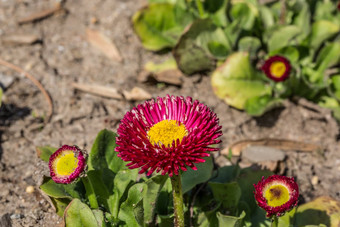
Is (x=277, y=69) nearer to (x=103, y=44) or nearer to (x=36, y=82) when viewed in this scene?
(x=103, y=44)

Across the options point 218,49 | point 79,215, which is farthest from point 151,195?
point 218,49

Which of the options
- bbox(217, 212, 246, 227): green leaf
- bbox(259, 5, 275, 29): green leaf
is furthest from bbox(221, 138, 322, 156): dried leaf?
bbox(259, 5, 275, 29): green leaf

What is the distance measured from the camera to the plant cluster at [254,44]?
4801 mm

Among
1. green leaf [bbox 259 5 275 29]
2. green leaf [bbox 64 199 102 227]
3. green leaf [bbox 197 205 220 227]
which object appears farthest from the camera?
green leaf [bbox 259 5 275 29]

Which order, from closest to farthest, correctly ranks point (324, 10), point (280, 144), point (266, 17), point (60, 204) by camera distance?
point (60, 204), point (280, 144), point (266, 17), point (324, 10)

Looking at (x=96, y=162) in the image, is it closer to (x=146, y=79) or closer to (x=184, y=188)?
A: (x=184, y=188)

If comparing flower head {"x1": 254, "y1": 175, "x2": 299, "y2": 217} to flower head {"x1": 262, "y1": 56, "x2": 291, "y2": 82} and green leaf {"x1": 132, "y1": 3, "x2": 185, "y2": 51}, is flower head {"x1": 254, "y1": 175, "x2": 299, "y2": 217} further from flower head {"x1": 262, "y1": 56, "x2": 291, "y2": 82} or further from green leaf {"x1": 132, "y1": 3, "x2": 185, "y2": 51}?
green leaf {"x1": 132, "y1": 3, "x2": 185, "y2": 51}

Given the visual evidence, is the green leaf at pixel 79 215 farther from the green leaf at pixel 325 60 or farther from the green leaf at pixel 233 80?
the green leaf at pixel 325 60

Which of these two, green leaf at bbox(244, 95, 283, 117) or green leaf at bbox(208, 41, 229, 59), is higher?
green leaf at bbox(208, 41, 229, 59)

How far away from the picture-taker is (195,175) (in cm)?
341

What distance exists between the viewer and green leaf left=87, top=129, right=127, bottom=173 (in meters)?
3.32

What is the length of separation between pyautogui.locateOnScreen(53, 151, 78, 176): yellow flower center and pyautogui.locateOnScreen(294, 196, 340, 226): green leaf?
178 centimetres

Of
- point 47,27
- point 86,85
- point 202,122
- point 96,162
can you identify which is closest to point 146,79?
point 86,85

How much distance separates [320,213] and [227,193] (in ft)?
2.41
